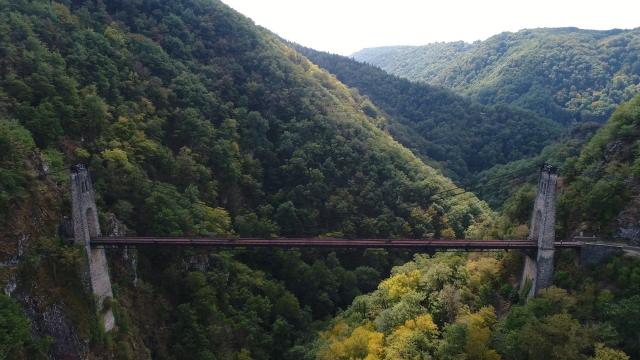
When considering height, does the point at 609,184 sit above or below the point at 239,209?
above

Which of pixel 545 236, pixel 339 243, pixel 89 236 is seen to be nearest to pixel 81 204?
pixel 89 236

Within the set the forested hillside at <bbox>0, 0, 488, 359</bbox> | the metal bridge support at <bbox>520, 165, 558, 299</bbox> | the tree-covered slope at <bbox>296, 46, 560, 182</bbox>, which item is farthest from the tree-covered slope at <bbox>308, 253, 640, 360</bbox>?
the tree-covered slope at <bbox>296, 46, 560, 182</bbox>

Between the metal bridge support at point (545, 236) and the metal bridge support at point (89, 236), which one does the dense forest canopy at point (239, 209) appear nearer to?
the metal bridge support at point (89, 236)

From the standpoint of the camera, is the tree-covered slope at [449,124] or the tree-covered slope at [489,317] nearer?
the tree-covered slope at [489,317]

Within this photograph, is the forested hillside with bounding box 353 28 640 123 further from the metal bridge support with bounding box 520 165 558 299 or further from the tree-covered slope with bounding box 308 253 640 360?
the metal bridge support with bounding box 520 165 558 299

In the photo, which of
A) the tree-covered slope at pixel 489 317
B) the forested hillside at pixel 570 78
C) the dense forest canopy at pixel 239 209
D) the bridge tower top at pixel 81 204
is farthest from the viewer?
the forested hillside at pixel 570 78

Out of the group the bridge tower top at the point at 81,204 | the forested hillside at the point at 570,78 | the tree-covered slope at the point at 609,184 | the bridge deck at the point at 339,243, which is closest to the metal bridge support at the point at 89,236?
the bridge tower top at the point at 81,204

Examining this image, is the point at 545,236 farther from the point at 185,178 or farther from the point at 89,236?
the point at 185,178
